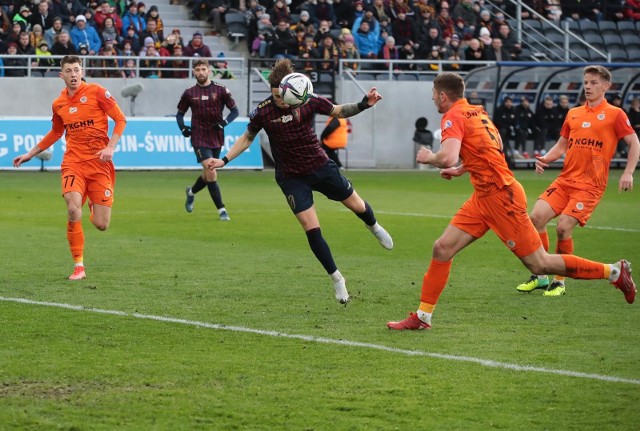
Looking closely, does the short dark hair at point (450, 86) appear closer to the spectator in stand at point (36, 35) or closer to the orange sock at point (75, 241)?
the orange sock at point (75, 241)

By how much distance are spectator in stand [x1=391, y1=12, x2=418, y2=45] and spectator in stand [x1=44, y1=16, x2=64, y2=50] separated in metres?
10.1

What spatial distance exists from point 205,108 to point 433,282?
10.5 meters

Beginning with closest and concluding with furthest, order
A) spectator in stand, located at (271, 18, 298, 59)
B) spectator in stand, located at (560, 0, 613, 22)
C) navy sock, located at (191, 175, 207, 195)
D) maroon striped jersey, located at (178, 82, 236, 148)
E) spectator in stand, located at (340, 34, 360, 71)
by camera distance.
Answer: maroon striped jersey, located at (178, 82, 236, 148), navy sock, located at (191, 175, 207, 195), spectator in stand, located at (271, 18, 298, 59), spectator in stand, located at (340, 34, 360, 71), spectator in stand, located at (560, 0, 613, 22)

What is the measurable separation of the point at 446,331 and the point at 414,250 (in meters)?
5.79

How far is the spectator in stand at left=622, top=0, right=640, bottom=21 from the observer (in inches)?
1650

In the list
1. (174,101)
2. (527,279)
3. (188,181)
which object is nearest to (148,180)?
(188,181)

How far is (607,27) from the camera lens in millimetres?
41031

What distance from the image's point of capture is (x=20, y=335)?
8.84 m

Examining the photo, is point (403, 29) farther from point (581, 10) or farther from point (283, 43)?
point (581, 10)

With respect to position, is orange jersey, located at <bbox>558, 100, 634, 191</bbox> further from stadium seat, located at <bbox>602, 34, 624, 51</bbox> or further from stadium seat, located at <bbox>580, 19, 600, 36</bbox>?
stadium seat, located at <bbox>580, 19, 600, 36</bbox>

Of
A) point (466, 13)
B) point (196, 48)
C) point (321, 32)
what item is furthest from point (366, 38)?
point (196, 48)

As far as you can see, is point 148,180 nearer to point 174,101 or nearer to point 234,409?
point 174,101

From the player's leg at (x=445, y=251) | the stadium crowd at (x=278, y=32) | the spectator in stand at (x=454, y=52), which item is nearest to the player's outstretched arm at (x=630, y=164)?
the player's leg at (x=445, y=251)

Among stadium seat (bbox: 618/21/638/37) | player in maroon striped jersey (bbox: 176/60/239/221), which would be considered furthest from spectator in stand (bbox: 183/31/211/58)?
stadium seat (bbox: 618/21/638/37)
